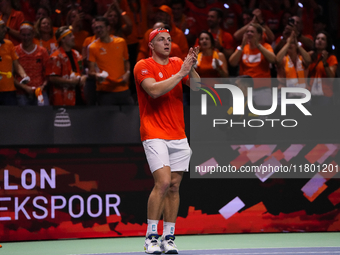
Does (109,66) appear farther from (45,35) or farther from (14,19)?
(14,19)

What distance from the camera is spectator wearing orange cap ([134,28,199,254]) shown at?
14.2 ft

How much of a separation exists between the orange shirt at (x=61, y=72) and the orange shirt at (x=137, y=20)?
51.8 inches

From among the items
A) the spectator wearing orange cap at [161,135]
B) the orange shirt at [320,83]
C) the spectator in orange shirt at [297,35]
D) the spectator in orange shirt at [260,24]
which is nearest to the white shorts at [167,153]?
the spectator wearing orange cap at [161,135]

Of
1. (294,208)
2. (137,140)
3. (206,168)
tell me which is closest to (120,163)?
(137,140)

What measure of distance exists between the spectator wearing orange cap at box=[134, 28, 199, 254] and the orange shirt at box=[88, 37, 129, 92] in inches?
97.7

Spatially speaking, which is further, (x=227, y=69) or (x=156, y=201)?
(x=227, y=69)

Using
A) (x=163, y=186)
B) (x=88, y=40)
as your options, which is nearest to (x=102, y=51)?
(x=88, y=40)

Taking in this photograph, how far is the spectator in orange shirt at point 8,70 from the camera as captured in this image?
654 centimetres

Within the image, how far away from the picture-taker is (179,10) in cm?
823

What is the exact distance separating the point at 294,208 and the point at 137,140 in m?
2.08

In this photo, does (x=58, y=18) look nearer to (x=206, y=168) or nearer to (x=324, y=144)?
(x=206, y=168)

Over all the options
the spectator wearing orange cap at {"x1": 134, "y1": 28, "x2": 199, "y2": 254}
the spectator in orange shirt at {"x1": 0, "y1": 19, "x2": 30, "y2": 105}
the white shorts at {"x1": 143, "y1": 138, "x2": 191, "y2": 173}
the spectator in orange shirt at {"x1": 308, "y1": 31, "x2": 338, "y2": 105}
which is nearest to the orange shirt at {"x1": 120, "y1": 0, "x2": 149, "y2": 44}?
the spectator in orange shirt at {"x1": 0, "y1": 19, "x2": 30, "y2": 105}

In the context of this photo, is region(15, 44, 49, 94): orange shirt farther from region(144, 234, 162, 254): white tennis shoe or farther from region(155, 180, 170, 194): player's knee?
region(144, 234, 162, 254): white tennis shoe

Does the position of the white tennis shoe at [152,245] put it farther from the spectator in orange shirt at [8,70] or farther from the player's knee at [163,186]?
the spectator in orange shirt at [8,70]
